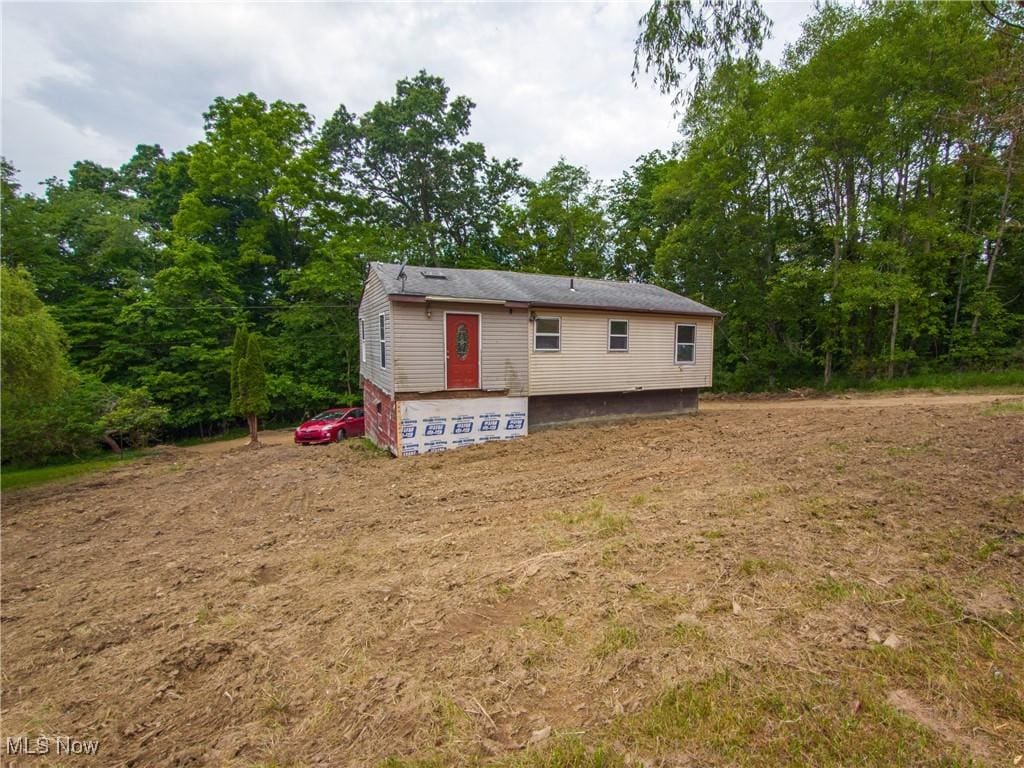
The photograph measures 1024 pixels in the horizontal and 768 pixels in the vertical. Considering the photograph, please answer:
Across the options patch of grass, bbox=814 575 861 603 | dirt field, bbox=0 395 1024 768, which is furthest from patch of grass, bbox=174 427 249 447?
patch of grass, bbox=814 575 861 603

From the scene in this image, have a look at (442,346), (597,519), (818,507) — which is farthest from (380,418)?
(818,507)

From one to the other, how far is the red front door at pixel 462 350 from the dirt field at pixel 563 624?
15.2 ft

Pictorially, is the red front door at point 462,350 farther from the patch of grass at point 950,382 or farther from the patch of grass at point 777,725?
the patch of grass at point 950,382

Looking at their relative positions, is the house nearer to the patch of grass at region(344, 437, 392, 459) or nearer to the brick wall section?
the brick wall section

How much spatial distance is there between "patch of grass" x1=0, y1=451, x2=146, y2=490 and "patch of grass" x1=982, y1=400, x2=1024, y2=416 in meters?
23.2

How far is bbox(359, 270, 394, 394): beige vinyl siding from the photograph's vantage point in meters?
10.7

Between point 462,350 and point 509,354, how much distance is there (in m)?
1.31

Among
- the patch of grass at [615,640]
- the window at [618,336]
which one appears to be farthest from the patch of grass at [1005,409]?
the patch of grass at [615,640]

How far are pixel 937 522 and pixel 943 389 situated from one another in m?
15.3

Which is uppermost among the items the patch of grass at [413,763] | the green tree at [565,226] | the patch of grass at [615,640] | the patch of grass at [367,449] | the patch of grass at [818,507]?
the green tree at [565,226]

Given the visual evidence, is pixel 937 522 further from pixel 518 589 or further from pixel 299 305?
pixel 299 305

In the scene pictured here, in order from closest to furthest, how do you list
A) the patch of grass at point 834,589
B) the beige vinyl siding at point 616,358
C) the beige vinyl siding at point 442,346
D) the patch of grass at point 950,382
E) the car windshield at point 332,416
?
the patch of grass at point 834,589, the beige vinyl siding at point 442,346, the beige vinyl siding at point 616,358, the patch of grass at point 950,382, the car windshield at point 332,416

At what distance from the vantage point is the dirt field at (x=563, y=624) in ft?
7.81

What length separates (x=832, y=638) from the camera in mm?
2926
